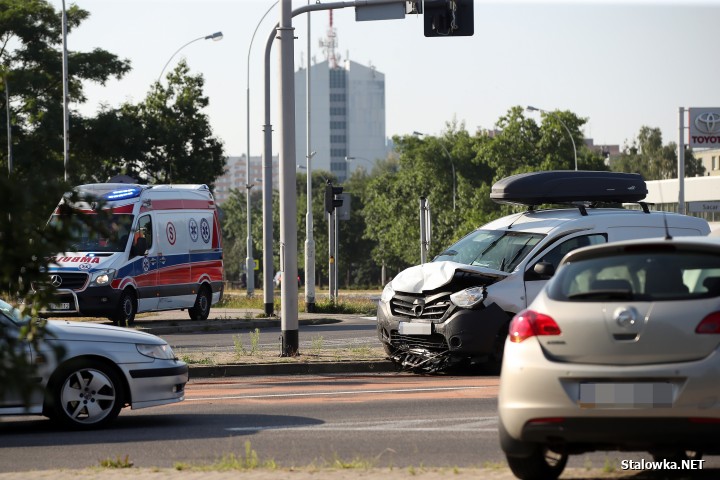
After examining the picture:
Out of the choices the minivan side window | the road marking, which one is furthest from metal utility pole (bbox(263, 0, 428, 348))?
the road marking

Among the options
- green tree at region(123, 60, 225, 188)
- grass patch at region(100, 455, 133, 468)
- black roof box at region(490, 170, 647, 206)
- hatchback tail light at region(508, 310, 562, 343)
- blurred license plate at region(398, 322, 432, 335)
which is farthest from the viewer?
green tree at region(123, 60, 225, 188)

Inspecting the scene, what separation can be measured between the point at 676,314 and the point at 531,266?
7624 mm

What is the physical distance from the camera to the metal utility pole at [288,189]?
17188 millimetres

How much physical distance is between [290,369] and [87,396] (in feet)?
18.0

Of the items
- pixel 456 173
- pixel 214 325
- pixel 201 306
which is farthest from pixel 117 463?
pixel 456 173

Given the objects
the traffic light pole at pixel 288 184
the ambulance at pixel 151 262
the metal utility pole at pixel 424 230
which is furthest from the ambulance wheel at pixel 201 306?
the traffic light pole at pixel 288 184

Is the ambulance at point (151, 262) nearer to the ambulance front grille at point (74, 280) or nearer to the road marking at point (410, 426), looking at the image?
the ambulance front grille at point (74, 280)

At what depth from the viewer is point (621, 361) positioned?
7.37m

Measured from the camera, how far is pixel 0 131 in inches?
1959

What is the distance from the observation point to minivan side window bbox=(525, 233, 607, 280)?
14992 millimetres

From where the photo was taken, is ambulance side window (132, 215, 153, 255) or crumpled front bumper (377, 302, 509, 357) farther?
ambulance side window (132, 215, 153, 255)

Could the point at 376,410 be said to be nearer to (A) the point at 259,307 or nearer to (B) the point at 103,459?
(B) the point at 103,459

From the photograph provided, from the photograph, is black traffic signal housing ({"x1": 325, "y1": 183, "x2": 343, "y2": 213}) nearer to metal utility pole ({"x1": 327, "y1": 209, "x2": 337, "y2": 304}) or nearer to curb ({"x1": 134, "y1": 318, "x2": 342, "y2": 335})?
metal utility pole ({"x1": 327, "y1": 209, "x2": 337, "y2": 304})

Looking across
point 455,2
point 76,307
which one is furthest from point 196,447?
point 76,307
